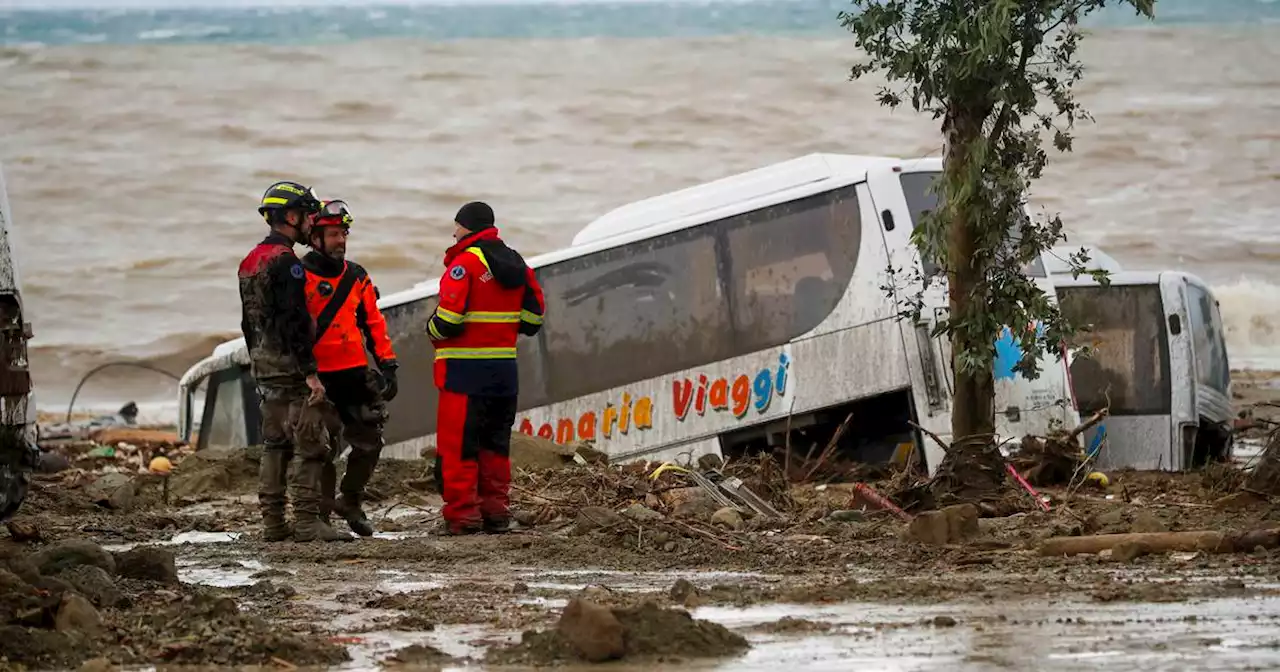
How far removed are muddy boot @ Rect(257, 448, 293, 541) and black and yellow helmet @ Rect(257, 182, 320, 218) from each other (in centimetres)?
132

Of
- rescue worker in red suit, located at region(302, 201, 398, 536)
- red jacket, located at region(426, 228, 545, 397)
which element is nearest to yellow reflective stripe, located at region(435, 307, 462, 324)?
red jacket, located at region(426, 228, 545, 397)

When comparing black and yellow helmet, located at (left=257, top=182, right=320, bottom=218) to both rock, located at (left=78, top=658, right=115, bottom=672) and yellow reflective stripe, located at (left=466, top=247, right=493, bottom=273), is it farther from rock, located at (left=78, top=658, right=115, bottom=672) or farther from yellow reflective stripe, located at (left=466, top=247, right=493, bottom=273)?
rock, located at (left=78, top=658, right=115, bottom=672)

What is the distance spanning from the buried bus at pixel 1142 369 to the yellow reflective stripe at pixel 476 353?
19.0 feet

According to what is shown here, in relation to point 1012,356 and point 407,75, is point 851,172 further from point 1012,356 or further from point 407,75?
point 407,75

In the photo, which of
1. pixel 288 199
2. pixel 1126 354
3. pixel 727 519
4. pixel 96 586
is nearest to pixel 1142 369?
pixel 1126 354

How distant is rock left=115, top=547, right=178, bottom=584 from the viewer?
8.07 m

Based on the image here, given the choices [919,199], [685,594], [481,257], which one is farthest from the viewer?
[919,199]

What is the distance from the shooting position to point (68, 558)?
7.80 meters

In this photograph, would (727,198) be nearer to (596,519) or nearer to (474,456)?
(474,456)

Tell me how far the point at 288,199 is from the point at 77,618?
4.04 m

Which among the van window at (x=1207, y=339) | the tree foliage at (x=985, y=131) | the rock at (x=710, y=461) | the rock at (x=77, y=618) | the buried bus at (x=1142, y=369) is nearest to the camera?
the rock at (x=77, y=618)

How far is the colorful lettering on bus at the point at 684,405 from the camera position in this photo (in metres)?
14.3

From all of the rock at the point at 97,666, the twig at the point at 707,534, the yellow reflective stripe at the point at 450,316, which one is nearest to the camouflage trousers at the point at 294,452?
the yellow reflective stripe at the point at 450,316

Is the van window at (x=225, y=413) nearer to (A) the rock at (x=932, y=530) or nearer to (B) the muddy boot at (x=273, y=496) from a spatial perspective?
(B) the muddy boot at (x=273, y=496)
